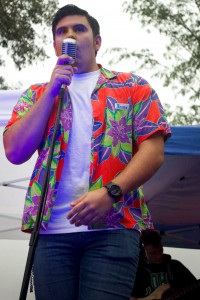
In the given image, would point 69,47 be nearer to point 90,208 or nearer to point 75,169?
point 75,169

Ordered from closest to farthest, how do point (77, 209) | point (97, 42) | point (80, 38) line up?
point (77, 209), point (80, 38), point (97, 42)

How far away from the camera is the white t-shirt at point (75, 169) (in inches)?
77.0

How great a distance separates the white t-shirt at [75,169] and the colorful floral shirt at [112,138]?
2 cm

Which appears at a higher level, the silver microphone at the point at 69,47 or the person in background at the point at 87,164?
the silver microphone at the point at 69,47

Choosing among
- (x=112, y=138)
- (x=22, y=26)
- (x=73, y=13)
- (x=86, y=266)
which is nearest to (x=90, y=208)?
(x=86, y=266)

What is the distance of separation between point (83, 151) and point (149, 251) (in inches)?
176

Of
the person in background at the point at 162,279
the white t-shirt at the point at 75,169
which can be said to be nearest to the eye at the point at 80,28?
the white t-shirt at the point at 75,169

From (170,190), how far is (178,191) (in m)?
0.08

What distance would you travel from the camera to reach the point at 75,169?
201 cm

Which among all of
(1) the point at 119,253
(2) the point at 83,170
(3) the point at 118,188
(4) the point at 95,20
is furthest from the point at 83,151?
(4) the point at 95,20

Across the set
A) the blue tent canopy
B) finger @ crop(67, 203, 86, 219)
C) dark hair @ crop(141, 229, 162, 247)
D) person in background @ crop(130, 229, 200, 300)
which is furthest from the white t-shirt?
dark hair @ crop(141, 229, 162, 247)

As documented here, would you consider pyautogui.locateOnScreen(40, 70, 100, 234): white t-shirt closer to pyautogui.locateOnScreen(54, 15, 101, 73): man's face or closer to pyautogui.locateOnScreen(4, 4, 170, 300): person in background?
pyautogui.locateOnScreen(4, 4, 170, 300): person in background

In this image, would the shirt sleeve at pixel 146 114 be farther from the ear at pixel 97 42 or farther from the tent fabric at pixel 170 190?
the tent fabric at pixel 170 190

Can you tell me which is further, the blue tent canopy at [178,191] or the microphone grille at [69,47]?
the blue tent canopy at [178,191]
